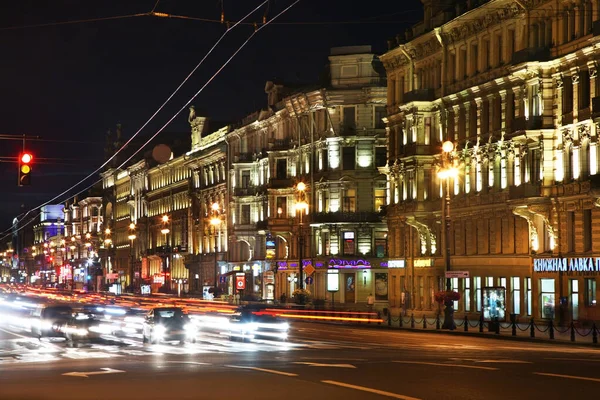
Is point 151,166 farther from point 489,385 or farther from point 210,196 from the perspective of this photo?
point 489,385

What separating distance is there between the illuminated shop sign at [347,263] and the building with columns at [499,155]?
10939 millimetres

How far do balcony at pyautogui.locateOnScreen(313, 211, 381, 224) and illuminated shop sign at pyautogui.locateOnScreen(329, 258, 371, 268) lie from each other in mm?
3060

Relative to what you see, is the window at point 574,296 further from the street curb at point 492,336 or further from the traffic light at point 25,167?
the traffic light at point 25,167

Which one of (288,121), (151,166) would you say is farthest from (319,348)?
(151,166)

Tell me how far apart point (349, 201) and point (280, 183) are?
348 inches

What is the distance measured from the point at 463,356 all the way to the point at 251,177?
256 feet

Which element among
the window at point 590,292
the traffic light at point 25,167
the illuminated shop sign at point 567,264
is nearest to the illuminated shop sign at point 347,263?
the illuminated shop sign at point 567,264

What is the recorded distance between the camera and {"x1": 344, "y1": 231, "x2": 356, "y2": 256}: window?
306 ft

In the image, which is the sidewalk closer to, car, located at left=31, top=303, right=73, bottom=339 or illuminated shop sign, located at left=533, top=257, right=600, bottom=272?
illuminated shop sign, located at left=533, top=257, right=600, bottom=272

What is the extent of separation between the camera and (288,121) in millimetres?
101312

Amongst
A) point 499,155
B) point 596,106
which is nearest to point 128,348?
point 596,106

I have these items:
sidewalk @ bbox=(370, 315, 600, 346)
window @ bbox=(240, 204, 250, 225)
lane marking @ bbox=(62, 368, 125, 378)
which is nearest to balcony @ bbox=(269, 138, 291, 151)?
window @ bbox=(240, 204, 250, 225)

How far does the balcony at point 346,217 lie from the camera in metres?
92.3

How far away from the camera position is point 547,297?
6131cm
